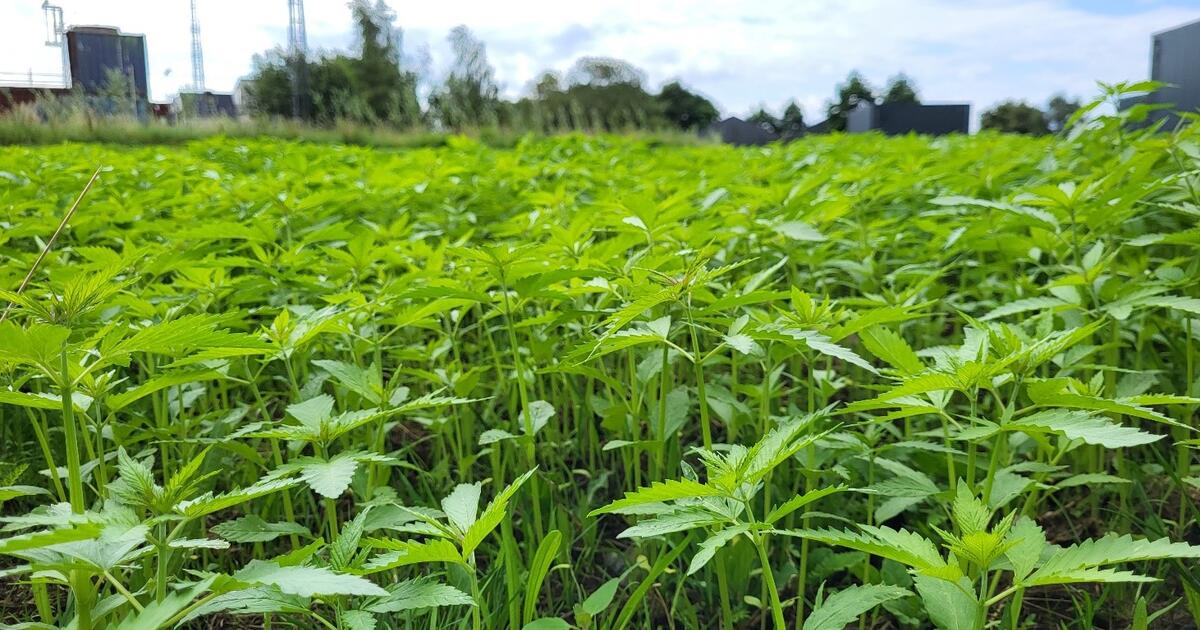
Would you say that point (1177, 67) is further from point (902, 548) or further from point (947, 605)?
point (902, 548)

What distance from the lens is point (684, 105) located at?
50062 mm

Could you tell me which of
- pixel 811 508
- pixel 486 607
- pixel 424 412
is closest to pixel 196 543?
pixel 486 607

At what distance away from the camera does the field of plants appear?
1.04 m

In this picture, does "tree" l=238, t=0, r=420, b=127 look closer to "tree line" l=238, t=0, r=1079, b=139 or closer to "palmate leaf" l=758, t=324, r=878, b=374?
"tree line" l=238, t=0, r=1079, b=139

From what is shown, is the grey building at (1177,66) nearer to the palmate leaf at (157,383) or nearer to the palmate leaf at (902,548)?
the palmate leaf at (902,548)

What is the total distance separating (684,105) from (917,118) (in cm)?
3018

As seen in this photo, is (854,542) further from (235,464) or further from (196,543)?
(235,464)

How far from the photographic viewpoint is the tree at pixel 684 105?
49.3 m

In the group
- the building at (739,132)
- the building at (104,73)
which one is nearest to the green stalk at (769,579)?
the building at (104,73)

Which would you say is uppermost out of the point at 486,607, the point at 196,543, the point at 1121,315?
the point at 1121,315

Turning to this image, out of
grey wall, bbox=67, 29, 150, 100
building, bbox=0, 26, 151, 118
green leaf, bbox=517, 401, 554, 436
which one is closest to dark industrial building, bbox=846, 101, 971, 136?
building, bbox=0, 26, 151, 118

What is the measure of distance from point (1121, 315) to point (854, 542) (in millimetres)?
1044

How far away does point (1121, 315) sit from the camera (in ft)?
5.38

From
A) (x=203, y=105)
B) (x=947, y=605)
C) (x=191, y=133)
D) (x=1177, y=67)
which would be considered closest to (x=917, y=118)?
(x=1177, y=67)
